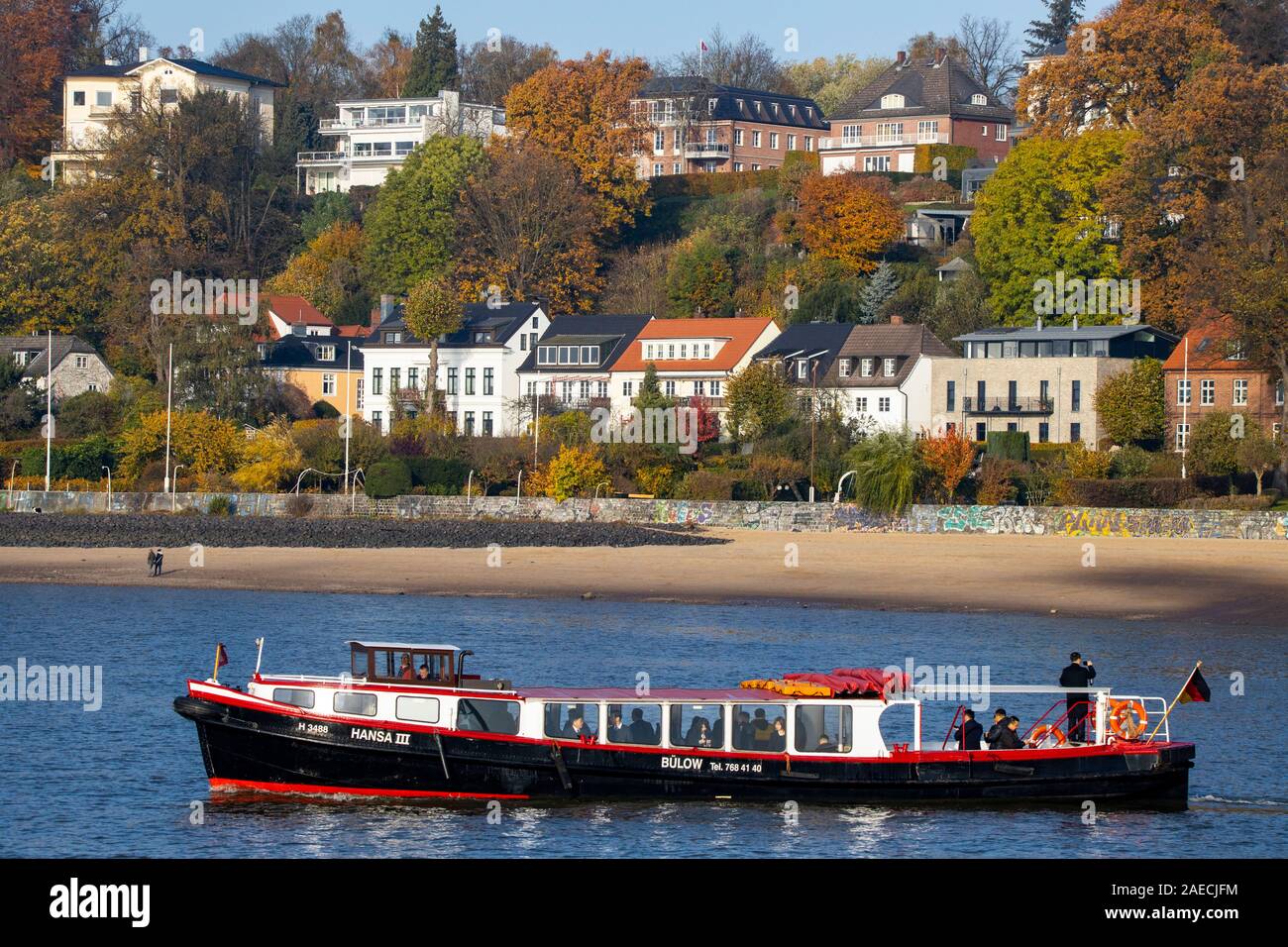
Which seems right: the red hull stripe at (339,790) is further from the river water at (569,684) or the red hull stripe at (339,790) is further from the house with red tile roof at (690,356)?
the house with red tile roof at (690,356)

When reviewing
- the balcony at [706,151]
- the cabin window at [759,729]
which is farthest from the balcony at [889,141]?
the cabin window at [759,729]

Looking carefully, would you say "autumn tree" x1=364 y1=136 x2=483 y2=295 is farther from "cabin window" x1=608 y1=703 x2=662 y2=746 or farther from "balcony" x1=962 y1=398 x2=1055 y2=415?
"cabin window" x1=608 y1=703 x2=662 y2=746

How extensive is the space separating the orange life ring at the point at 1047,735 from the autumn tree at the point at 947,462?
4556 cm

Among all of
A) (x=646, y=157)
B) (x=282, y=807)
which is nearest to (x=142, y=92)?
(x=646, y=157)

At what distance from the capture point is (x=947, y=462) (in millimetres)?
82062

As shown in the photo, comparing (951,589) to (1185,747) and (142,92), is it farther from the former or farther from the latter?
(142,92)

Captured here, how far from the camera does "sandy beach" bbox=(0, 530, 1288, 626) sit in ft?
203

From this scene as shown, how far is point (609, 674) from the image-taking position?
4809 centimetres

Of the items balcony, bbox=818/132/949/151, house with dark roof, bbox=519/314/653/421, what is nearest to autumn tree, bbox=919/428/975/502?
house with dark roof, bbox=519/314/653/421

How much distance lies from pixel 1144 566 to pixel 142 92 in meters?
97.9

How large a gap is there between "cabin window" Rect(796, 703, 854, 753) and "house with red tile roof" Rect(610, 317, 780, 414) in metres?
65.4

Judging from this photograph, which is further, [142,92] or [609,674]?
[142,92]

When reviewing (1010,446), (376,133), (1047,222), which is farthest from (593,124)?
(1010,446)

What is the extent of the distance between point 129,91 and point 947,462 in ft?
278
